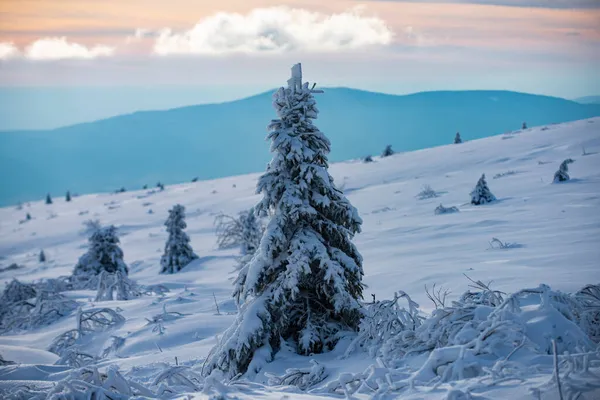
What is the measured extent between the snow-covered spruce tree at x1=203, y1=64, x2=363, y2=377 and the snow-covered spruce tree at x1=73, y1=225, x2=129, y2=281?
1407 centimetres

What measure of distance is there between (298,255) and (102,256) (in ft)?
48.9

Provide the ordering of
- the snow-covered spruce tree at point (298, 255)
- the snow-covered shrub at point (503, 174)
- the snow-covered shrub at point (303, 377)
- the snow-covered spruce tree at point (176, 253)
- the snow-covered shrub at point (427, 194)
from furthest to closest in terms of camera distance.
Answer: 1. the snow-covered shrub at point (503, 174)
2. the snow-covered shrub at point (427, 194)
3. the snow-covered spruce tree at point (176, 253)
4. the snow-covered spruce tree at point (298, 255)
5. the snow-covered shrub at point (303, 377)

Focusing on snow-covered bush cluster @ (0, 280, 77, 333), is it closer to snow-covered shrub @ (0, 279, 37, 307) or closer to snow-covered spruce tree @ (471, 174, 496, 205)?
snow-covered shrub @ (0, 279, 37, 307)

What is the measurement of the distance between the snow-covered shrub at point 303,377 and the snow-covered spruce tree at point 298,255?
92 cm

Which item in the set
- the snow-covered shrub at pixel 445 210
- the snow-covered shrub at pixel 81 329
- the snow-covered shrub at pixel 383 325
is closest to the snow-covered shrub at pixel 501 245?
the snow-covered shrub at pixel 383 325

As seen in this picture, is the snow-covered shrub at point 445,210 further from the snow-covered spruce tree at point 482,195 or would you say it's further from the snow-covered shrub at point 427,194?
the snow-covered shrub at point 427,194

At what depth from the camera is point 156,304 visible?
1145cm

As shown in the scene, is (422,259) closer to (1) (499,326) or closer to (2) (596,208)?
(2) (596,208)

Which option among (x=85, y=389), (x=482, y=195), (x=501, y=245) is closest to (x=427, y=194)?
(x=482, y=195)

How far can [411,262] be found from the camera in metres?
11.5

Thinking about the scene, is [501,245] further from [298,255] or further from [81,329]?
[81,329]

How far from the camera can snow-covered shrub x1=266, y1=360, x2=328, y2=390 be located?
5.02 m

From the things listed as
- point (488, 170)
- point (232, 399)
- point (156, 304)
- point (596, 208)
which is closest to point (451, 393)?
point (232, 399)

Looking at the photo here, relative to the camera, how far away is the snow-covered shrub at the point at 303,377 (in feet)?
16.5
